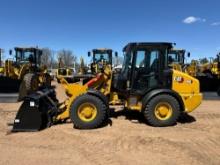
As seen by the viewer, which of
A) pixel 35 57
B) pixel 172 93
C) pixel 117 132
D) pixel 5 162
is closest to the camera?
pixel 5 162

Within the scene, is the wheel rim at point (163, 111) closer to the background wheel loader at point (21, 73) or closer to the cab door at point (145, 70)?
the cab door at point (145, 70)

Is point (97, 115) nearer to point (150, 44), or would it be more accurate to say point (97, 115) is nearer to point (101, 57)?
point (150, 44)

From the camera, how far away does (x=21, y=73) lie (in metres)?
19.6

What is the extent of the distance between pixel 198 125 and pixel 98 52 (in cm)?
1636

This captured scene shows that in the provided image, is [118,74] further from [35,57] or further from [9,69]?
[35,57]

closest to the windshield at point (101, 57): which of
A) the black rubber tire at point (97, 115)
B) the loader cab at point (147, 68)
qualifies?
the loader cab at point (147, 68)

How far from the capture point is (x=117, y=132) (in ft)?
27.5

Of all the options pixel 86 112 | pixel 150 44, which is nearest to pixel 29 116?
pixel 86 112

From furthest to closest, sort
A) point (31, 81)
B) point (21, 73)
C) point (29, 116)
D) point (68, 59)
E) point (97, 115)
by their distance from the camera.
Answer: point (68, 59)
point (21, 73)
point (31, 81)
point (97, 115)
point (29, 116)

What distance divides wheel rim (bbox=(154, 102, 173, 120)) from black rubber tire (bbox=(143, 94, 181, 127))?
6 cm

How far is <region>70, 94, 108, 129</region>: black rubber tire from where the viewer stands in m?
8.80

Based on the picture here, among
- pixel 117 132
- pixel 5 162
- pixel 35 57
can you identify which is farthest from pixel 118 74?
pixel 35 57

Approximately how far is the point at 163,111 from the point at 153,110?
0.27 m

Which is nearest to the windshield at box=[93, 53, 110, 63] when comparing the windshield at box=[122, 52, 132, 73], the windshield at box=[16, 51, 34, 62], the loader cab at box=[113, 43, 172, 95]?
the windshield at box=[16, 51, 34, 62]
